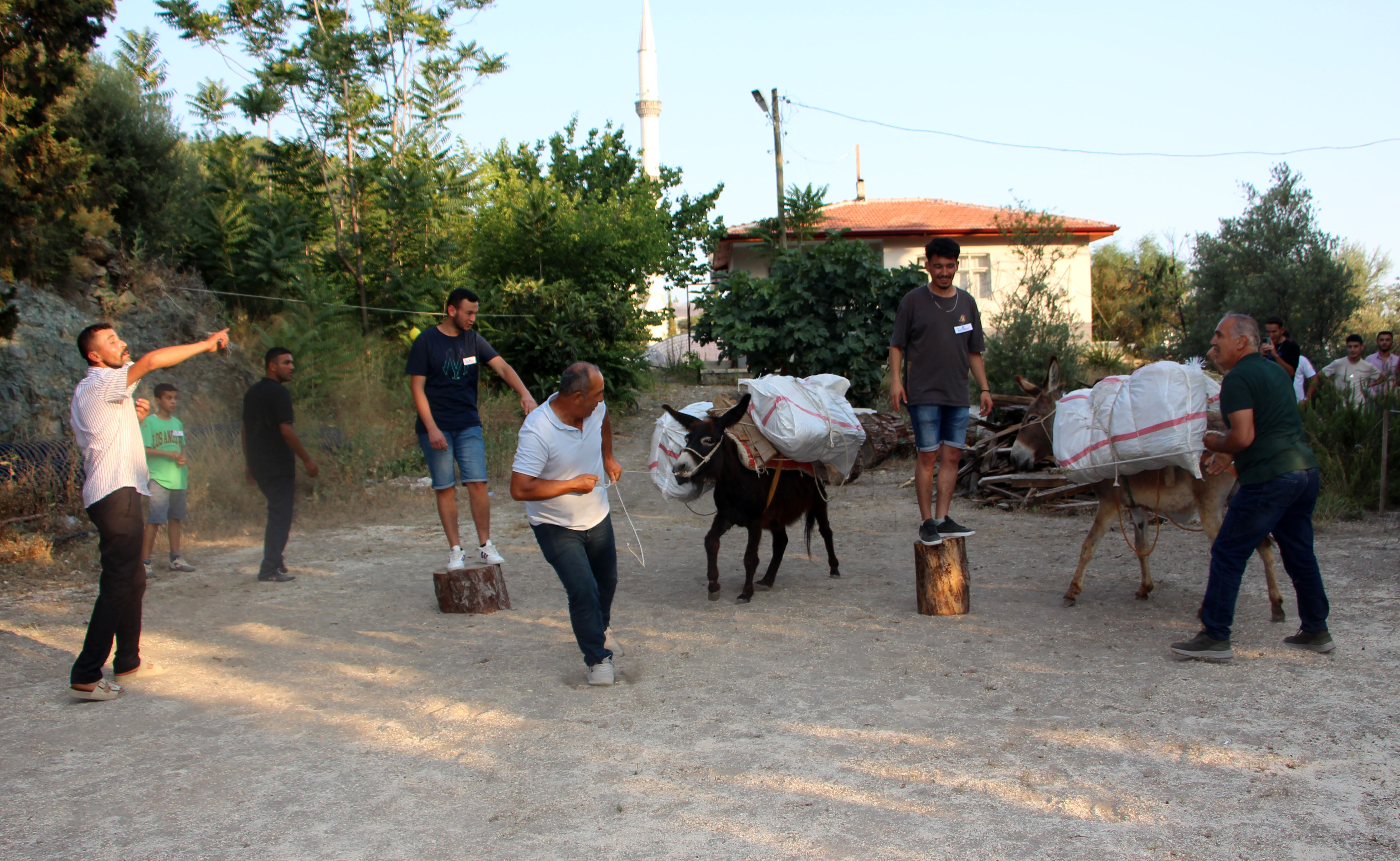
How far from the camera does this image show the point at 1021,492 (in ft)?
34.7

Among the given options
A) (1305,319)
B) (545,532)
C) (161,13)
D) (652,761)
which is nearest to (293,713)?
(545,532)

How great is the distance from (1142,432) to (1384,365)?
7.44 m

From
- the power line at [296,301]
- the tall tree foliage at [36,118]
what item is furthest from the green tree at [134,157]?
the tall tree foliage at [36,118]

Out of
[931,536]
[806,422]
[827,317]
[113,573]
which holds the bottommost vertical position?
[931,536]

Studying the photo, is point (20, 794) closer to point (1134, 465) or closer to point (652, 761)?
point (652, 761)

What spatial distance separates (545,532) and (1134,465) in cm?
364

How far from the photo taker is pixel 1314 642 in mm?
4812

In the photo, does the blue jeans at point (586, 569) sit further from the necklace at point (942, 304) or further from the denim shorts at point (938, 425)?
the necklace at point (942, 304)

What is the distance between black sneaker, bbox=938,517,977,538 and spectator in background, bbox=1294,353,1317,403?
721 cm

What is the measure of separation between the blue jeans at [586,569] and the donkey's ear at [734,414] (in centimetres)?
168

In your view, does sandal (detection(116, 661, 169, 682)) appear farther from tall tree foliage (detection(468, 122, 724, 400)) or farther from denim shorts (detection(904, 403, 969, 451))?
tall tree foliage (detection(468, 122, 724, 400))

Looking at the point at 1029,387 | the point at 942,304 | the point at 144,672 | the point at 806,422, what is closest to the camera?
the point at 144,672

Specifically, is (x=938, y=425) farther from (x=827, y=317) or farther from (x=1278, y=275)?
(x=1278, y=275)

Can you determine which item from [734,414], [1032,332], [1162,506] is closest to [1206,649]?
[1162,506]
